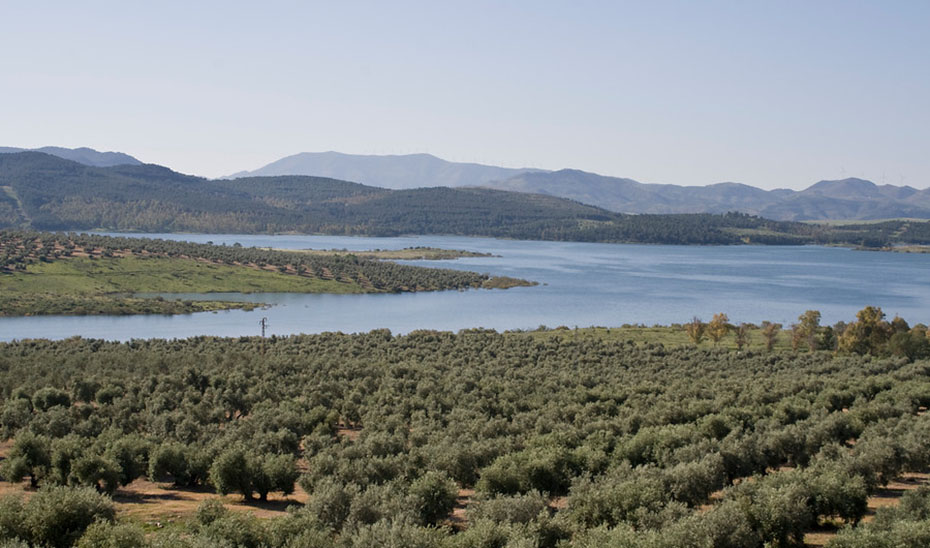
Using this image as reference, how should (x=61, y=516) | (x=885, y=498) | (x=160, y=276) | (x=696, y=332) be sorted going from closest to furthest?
1. (x=61, y=516)
2. (x=885, y=498)
3. (x=696, y=332)
4. (x=160, y=276)

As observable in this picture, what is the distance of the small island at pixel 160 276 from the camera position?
307 feet

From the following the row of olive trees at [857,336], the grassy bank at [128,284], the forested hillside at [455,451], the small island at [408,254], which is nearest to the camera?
the forested hillside at [455,451]

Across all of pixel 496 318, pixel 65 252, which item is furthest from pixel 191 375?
pixel 65 252

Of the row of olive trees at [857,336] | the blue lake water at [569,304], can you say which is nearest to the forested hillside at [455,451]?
the row of olive trees at [857,336]

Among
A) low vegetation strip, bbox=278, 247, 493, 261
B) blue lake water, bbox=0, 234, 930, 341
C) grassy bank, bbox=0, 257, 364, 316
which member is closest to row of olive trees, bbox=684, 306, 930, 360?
blue lake water, bbox=0, 234, 930, 341

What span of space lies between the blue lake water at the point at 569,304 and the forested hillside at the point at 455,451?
103ft

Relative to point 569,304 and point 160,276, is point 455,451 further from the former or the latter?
point 160,276

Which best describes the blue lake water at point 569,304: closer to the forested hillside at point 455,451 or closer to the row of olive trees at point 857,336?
the row of olive trees at point 857,336

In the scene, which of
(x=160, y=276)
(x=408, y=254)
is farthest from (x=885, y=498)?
(x=408, y=254)

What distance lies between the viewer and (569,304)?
10538 centimetres

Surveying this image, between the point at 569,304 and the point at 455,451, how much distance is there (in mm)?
83130

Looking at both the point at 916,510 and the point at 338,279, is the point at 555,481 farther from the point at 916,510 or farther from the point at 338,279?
the point at 338,279

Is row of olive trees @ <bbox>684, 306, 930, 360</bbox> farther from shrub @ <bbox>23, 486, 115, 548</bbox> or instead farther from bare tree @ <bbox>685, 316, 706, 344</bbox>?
shrub @ <bbox>23, 486, 115, 548</bbox>

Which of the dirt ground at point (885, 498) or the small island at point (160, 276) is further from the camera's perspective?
the small island at point (160, 276)
